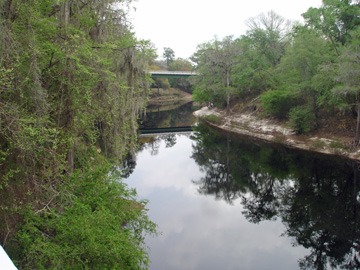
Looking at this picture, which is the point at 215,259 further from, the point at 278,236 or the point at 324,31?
the point at 324,31

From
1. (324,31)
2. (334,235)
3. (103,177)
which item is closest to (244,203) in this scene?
(334,235)

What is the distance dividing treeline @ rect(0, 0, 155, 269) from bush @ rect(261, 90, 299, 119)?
22703 millimetres

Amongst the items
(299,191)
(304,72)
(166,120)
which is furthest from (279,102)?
(166,120)

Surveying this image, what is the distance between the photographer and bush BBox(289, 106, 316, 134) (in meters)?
25.1

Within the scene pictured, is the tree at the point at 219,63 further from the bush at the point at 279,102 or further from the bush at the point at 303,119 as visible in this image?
the bush at the point at 303,119

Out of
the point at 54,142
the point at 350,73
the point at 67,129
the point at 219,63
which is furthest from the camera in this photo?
the point at 219,63

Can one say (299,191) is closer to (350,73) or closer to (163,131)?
(350,73)

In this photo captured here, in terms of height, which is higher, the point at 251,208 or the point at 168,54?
the point at 168,54

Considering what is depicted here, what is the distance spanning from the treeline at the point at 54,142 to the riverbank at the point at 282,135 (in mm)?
18672

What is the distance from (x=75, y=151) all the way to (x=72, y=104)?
200 centimetres

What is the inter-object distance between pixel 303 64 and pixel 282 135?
6794mm

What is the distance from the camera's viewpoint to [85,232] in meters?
5.82

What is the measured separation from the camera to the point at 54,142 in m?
5.95

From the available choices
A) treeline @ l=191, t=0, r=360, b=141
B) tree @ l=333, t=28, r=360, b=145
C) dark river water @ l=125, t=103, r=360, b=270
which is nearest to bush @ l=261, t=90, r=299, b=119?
treeline @ l=191, t=0, r=360, b=141
